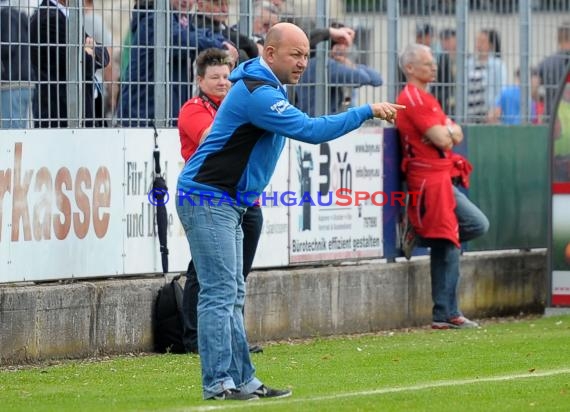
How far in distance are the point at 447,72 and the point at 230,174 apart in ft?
22.8

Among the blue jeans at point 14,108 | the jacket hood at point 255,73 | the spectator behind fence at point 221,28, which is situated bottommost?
the blue jeans at point 14,108

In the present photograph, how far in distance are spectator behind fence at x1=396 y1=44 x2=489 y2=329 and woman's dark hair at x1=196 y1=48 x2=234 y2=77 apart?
3.05 metres

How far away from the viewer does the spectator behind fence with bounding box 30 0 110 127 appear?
11.5 metres

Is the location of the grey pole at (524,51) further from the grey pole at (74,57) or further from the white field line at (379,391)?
the white field line at (379,391)

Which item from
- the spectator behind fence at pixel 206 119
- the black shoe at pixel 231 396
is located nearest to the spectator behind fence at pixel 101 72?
the spectator behind fence at pixel 206 119

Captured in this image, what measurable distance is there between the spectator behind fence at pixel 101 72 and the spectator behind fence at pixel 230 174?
3.33 meters

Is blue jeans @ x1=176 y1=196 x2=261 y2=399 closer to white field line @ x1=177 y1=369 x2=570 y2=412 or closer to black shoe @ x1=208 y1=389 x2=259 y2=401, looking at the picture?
black shoe @ x1=208 y1=389 x2=259 y2=401

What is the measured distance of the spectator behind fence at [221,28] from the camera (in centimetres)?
1280

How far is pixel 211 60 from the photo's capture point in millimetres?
11219

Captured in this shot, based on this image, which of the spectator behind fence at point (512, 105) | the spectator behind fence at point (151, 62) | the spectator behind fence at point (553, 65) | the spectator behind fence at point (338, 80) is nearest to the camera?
the spectator behind fence at point (151, 62)

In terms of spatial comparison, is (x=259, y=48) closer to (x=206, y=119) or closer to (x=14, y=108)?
(x=206, y=119)

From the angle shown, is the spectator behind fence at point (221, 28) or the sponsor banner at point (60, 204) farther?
the spectator behind fence at point (221, 28)

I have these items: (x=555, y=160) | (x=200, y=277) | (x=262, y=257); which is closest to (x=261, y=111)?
(x=200, y=277)

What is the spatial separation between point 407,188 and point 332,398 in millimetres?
5804
